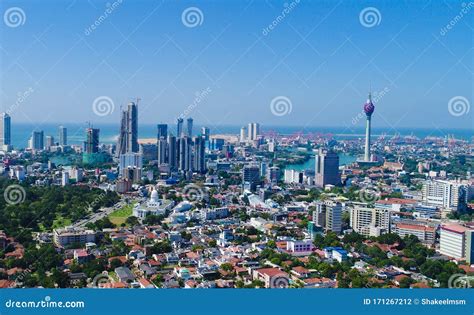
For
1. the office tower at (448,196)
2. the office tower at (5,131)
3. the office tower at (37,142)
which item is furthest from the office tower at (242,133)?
the office tower at (37,142)

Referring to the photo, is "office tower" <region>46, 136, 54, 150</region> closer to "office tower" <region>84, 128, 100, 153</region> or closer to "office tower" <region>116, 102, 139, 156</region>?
"office tower" <region>84, 128, 100, 153</region>

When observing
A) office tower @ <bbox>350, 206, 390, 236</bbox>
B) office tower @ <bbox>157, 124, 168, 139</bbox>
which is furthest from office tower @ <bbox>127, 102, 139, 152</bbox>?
office tower @ <bbox>350, 206, 390, 236</bbox>

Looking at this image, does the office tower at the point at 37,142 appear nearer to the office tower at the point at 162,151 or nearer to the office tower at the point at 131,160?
the office tower at the point at 131,160

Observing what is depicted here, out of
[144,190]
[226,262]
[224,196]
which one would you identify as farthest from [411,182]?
[226,262]

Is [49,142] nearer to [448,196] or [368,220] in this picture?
[368,220]

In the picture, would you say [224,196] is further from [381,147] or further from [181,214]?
[381,147]

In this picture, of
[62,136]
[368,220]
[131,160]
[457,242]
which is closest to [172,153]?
[131,160]
